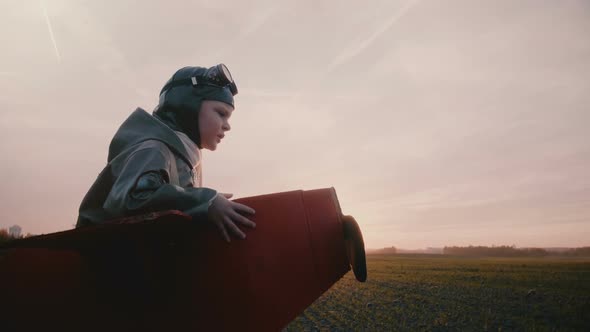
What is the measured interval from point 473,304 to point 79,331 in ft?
56.4

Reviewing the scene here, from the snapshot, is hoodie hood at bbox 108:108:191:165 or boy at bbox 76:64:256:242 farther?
hoodie hood at bbox 108:108:191:165

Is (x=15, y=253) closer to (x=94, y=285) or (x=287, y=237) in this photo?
(x=94, y=285)

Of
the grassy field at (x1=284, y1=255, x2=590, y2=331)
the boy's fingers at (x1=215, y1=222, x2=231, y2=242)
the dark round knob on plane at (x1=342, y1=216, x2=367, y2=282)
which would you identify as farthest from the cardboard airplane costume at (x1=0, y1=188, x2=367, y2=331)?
the grassy field at (x1=284, y1=255, x2=590, y2=331)

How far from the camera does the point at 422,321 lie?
11148mm

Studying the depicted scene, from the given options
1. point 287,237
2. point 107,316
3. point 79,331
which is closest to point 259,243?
point 287,237

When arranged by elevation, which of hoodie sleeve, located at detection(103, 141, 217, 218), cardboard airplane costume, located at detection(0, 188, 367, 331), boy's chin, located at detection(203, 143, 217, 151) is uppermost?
boy's chin, located at detection(203, 143, 217, 151)

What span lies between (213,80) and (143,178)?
1491mm

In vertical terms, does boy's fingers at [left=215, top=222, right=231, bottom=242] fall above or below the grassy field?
above

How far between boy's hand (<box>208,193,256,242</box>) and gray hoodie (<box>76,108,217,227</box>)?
0.04 metres

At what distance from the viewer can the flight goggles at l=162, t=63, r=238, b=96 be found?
2.66 m

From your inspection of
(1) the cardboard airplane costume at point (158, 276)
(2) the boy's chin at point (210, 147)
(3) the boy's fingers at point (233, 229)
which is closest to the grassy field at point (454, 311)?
(2) the boy's chin at point (210, 147)

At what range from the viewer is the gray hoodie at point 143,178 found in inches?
53.6

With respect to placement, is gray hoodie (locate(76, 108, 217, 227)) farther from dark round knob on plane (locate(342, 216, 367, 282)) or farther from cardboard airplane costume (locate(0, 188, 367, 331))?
dark round knob on plane (locate(342, 216, 367, 282))

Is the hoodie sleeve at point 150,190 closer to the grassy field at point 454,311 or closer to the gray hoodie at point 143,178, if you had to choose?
the gray hoodie at point 143,178
